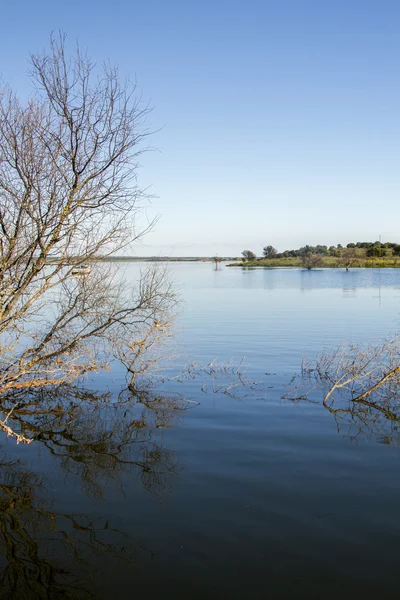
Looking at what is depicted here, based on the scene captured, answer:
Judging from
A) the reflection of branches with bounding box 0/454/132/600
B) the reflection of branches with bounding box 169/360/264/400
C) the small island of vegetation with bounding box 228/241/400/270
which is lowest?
the reflection of branches with bounding box 0/454/132/600

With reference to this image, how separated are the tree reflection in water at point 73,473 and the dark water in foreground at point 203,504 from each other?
0.02 metres

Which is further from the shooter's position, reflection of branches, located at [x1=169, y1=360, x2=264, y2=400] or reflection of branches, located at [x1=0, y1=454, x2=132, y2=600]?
reflection of branches, located at [x1=169, y1=360, x2=264, y2=400]

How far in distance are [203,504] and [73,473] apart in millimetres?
2549

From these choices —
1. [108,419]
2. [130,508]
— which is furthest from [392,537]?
[108,419]

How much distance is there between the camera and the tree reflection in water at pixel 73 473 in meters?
5.89

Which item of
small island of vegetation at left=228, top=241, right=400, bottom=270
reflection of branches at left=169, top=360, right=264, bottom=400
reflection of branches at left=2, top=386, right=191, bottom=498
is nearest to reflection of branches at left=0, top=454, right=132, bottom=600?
reflection of branches at left=2, top=386, right=191, bottom=498

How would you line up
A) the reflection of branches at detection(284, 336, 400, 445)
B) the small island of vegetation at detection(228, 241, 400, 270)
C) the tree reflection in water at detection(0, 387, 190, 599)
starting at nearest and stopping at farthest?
1. the tree reflection in water at detection(0, 387, 190, 599)
2. the reflection of branches at detection(284, 336, 400, 445)
3. the small island of vegetation at detection(228, 241, 400, 270)

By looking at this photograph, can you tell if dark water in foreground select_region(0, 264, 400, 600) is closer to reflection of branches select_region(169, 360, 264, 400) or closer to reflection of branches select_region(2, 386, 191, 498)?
reflection of branches select_region(2, 386, 191, 498)

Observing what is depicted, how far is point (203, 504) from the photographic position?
7.40 meters

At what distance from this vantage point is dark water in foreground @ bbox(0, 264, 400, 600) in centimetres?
571

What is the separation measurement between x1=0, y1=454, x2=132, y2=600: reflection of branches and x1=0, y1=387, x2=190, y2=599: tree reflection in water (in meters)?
0.01

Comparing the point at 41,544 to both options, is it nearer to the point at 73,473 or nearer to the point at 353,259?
the point at 73,473

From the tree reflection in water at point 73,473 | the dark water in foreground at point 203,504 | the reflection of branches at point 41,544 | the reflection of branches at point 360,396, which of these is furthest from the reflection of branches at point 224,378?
the reflection of branches at point 41,544

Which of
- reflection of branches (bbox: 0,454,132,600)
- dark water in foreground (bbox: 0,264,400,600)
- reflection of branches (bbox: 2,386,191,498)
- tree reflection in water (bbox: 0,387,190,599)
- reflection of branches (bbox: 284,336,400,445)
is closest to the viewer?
reflection of branches (bbox: 0,454,132,600)
